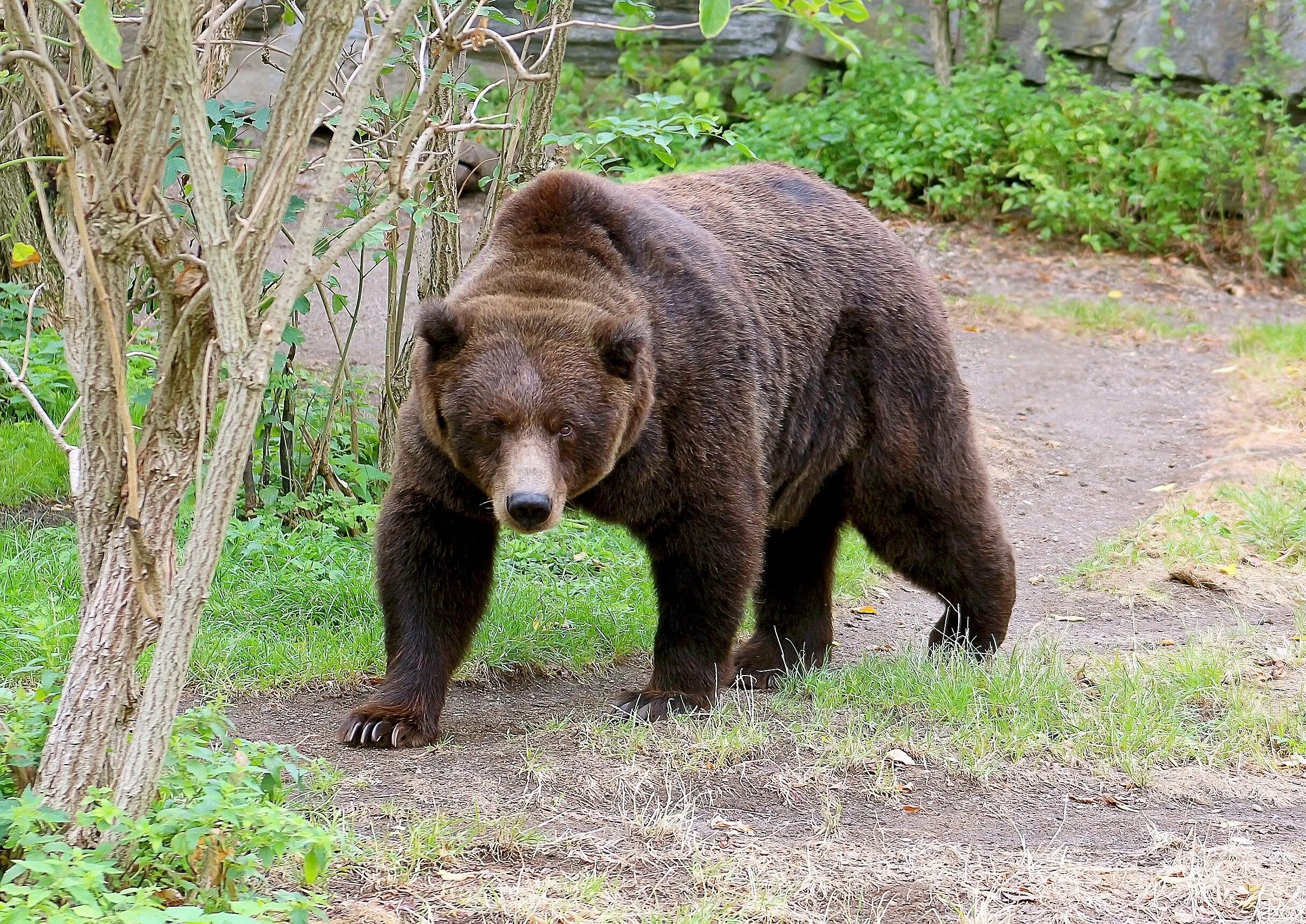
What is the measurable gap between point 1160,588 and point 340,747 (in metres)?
3.90

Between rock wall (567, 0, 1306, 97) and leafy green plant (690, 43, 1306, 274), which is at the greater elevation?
rock wall (567, 0, 1306, 97)

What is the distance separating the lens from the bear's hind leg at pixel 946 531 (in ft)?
17.5

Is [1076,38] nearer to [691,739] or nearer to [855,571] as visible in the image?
[855,571]

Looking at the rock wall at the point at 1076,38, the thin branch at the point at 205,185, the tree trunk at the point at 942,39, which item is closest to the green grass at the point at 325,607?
the thin branch at the point at 205,185

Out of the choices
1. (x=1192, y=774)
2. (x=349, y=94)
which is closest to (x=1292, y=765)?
(x=1192, y=774)

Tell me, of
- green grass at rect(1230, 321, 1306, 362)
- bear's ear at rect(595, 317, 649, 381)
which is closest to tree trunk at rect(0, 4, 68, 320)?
bear's ear at rect(595, 317, 649, 381)

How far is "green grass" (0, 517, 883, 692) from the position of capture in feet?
16.1

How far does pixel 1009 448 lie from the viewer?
8.73 m

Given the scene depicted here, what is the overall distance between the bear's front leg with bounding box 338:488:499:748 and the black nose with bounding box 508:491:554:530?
1.66 ft

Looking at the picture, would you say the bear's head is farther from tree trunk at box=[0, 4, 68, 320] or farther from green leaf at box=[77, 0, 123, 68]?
green leaf at box=[77, 0, 123, 68]

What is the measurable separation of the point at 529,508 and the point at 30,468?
3.49 metres

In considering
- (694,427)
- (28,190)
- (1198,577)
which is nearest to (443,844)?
(694,427)

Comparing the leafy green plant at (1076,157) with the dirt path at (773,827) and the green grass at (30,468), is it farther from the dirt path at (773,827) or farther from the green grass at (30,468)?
the dirt path at (773,827)

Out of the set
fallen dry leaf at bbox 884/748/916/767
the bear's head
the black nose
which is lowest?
fallen dry leaf at bbox 884/748/916/767
